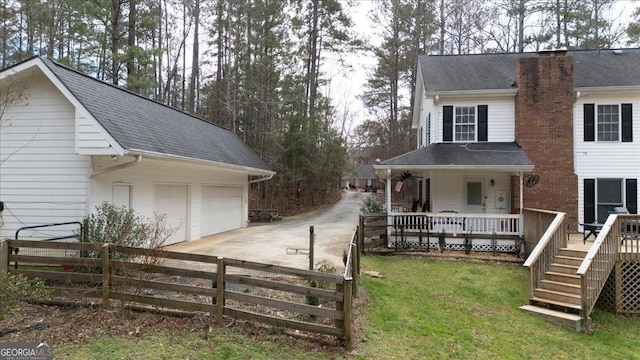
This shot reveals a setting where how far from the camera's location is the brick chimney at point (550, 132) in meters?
13.2

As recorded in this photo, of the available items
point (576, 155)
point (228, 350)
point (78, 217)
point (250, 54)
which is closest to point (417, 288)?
point (228, 350)

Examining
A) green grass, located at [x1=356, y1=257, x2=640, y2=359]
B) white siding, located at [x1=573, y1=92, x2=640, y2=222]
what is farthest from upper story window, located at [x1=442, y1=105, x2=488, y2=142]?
green grass, located at [x1=356, y1=257, x2=640, y2=359]

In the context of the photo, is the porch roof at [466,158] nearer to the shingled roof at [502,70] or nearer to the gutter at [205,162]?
the shingled roof at [502,70]

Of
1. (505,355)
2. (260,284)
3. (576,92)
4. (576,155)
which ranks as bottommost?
(505,355)

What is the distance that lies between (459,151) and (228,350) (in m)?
11.4

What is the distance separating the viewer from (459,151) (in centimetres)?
Result: 1332

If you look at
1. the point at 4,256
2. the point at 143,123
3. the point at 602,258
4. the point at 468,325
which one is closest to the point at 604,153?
the point at 602,258

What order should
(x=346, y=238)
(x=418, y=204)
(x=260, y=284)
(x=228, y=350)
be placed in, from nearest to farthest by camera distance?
(x=228, y=350) < (x=260, y=284) < (x=346, y=238) < (x=418, y=204)

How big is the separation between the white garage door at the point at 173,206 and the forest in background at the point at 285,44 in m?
11.2

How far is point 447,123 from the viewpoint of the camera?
14281 mm

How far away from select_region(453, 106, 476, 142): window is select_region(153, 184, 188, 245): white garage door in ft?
34.5

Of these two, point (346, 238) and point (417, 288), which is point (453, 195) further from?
point (417, 288)

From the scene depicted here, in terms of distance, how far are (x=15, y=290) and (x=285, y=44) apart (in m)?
21.9

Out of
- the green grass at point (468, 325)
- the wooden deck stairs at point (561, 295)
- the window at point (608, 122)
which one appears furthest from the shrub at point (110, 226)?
the window at point (608, 122)
